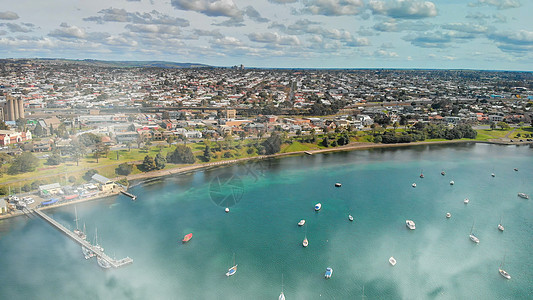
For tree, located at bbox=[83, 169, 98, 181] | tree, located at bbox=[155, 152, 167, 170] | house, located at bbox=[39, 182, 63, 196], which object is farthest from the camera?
tree, located at bbox=[155, 152, 167, 170]

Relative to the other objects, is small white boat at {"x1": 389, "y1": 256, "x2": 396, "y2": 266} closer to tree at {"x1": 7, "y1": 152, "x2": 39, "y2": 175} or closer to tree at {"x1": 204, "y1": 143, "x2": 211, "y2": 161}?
tree at {"x1": 204, "y1": 143, "x2": 211, "y2": 161}

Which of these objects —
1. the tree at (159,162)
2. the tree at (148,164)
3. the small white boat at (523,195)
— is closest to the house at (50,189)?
the tree at (148,164)

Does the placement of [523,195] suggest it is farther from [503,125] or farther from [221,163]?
[503,125]

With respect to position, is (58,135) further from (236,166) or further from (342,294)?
(342,294)

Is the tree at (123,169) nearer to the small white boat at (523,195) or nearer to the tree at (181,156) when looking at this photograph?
the tree at (181,156)

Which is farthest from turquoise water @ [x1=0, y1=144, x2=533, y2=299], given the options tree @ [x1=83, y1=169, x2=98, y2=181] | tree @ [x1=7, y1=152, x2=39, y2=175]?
tree @ [x1=7, y1=152, x2=39, y2=175]

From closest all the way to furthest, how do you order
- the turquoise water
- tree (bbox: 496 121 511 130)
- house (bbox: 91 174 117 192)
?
the turquoise water, house (bbox: 91 174 117 192), tree (bbox: 496 121 511 130)

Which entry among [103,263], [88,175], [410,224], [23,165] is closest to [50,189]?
[88,175]
